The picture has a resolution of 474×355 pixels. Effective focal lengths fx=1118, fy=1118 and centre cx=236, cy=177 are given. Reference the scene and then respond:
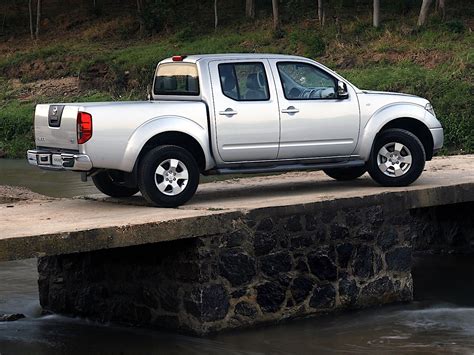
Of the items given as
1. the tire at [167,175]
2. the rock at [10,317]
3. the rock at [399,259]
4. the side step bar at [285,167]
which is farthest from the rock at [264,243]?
the rock at [10,317]

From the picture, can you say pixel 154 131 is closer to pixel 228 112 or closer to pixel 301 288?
pixel 228 112

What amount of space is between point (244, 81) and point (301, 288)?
2.44 m

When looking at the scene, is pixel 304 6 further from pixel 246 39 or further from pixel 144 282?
pixel 144 282

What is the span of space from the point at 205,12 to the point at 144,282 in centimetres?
3908

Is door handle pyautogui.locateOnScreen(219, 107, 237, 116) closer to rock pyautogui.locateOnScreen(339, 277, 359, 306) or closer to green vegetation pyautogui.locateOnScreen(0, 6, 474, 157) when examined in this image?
rock pyautogui.locateOnScreen(339, 277, 359, 306)

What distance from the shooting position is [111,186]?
13.0 meters

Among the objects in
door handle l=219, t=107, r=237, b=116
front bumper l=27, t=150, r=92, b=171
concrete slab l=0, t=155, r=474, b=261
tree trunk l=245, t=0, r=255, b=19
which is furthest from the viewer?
tree trunk l=245, t=0, r=255, b=19

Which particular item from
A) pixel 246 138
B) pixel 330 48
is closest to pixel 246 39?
pixel 330 48

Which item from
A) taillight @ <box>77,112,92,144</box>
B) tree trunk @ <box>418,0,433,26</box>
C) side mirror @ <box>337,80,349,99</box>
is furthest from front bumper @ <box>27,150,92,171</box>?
tree trunk @ <box>418,0,433,26</box>

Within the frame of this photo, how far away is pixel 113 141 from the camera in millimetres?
11422

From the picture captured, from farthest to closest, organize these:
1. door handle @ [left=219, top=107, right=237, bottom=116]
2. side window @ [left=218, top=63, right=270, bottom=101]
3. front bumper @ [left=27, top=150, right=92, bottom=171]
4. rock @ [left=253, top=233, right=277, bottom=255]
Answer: side window @ [left=218, top=63, right=270, bottom=101] < door handle @ [left=219, top=107, right=237, bottom=116] < front bumper @ [left=27, top=150, right=92, bottom=171] < rock @ [left=253, top=233, right=277, bottom=255]

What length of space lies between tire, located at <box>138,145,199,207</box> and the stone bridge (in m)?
0.21

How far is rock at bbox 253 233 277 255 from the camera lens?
1094 centimetres

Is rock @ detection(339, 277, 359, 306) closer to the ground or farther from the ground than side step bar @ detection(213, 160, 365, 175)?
closer to the ground
